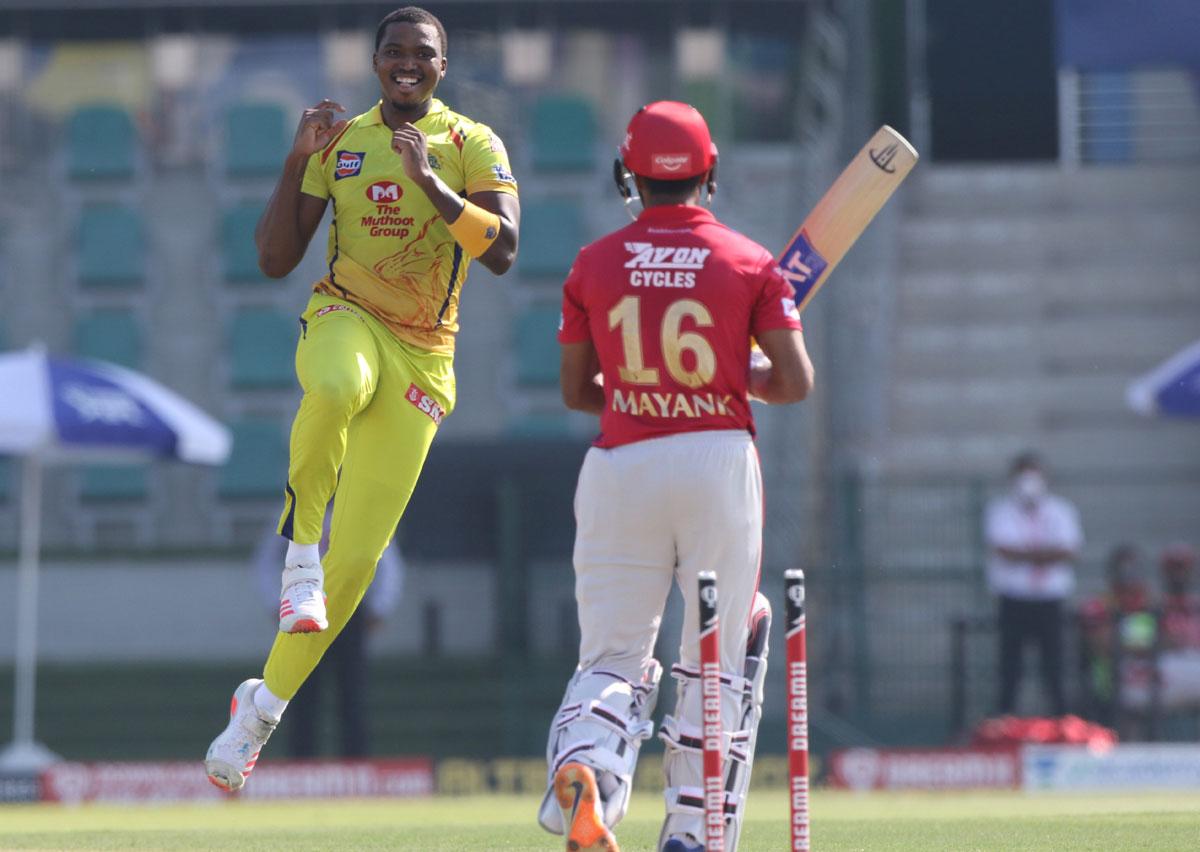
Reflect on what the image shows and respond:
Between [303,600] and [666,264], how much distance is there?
1.52 m

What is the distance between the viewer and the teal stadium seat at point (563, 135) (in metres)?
17.7

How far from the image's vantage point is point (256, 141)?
1780cm

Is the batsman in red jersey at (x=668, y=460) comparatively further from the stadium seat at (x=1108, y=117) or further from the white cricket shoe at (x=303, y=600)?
the stadium seat at (x=1108, y=117)

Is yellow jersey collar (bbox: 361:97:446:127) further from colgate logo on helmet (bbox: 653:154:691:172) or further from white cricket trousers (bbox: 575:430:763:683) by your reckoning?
white cricket trousers (bbox: 575:430:763:683)

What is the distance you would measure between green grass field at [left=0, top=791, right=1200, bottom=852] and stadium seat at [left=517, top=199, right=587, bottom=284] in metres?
6.57

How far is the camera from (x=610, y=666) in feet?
18.3

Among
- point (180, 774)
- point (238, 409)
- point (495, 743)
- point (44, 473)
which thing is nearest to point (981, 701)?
point (495, 743)

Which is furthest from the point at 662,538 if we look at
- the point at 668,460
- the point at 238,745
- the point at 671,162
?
the point at 238,745

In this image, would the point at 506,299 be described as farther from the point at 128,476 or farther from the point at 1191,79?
the point at 1191,79

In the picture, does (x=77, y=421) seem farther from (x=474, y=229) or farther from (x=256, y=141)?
(x=474, y=229)

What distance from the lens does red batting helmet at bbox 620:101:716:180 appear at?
550 centimetres

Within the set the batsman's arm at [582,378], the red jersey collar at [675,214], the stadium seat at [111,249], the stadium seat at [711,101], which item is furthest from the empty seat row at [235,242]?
the red jersey collar at [675,214]

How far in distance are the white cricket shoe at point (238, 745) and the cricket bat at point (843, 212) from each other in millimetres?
2017

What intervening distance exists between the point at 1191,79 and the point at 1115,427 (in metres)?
2.61
